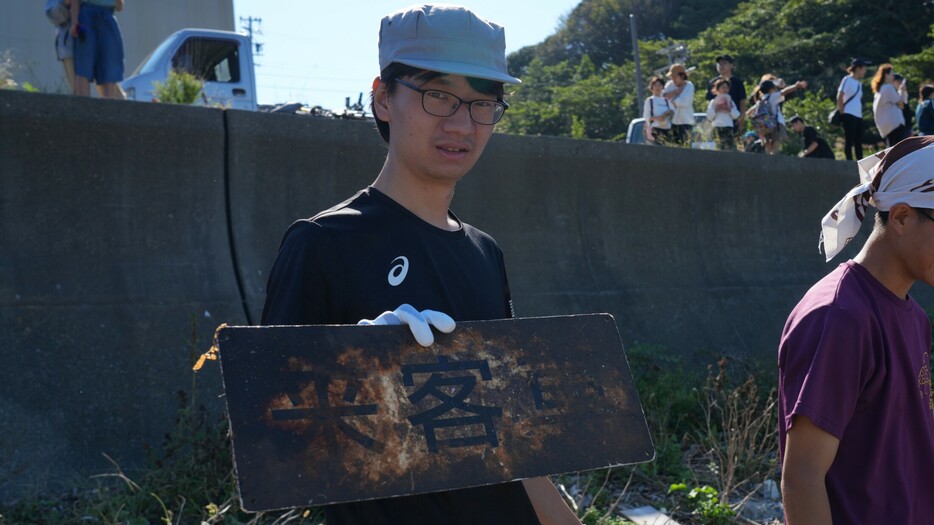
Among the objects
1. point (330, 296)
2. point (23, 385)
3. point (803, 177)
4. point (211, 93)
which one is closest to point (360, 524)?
point (330, 296)

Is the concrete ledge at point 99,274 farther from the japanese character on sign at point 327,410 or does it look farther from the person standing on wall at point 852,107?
the person standing on wall at point 852,107

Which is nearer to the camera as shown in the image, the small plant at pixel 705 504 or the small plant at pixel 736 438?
the small plant at pixel 705 504

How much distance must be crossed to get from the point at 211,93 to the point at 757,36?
125 ft

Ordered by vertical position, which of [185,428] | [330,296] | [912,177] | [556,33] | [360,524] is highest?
[556,33]

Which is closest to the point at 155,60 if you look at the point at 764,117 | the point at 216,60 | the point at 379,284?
the point at 216,60

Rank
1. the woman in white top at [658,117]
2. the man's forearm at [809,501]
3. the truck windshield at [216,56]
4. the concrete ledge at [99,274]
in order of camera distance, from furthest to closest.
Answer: the truck windshield at [216,56], the woman in white top at [658,117], the concrete ledge at [99,274], the man's forearm at [809,501]

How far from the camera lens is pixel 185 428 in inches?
180

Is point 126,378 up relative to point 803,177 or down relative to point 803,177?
down

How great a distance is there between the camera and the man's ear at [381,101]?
246cm

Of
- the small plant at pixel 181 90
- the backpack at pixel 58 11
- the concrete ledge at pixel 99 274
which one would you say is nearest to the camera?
the concrete ledge at pixel 99 274

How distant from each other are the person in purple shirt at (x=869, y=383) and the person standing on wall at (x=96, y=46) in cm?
693

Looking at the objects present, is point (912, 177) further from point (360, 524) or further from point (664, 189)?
point (664, 189)

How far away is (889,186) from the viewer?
9.82 ft

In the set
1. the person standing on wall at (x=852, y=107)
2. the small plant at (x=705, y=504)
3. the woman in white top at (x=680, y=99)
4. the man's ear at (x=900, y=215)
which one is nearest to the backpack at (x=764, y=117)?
the person standing on wall at (x=852, y=107)
